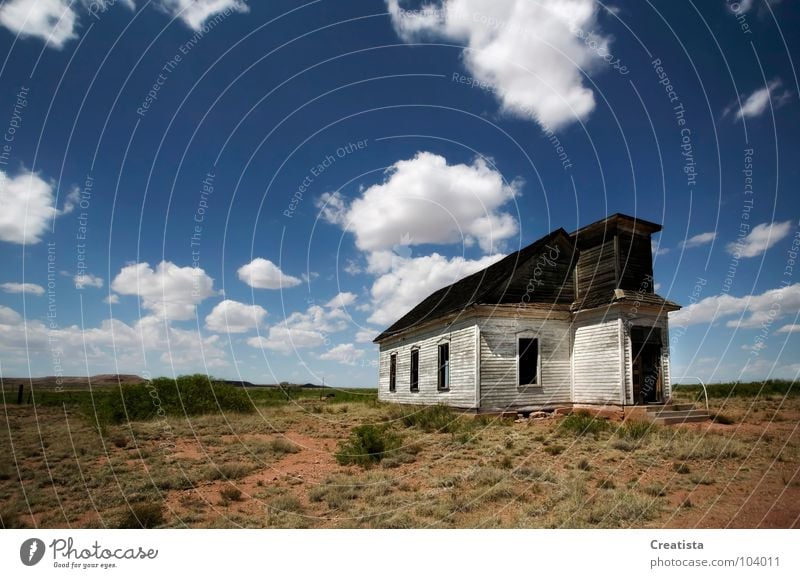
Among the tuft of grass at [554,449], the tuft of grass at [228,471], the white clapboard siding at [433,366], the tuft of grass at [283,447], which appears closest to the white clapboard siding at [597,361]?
the white clapboard siding at [433,366]

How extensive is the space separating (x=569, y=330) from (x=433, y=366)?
598 centimetres

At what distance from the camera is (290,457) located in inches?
392

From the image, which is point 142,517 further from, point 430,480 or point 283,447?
point 283,447

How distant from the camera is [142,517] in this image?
548 cm

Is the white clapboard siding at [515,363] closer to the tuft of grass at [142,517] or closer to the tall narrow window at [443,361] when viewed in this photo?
the tall narrow window at [443,361]

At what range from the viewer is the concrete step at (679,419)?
12.4 m

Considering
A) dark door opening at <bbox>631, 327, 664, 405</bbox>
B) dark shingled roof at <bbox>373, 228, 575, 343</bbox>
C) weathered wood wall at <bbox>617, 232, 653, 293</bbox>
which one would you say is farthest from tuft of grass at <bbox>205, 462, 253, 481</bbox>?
weathered wood wall at <bbox>617, 232, 653, 293</bbox>

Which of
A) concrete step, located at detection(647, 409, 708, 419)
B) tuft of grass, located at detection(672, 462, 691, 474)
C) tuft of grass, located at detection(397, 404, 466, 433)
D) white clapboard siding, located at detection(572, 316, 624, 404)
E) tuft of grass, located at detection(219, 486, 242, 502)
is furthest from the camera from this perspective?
white clapboard siding, located at detection(572, 316, 624, 404)

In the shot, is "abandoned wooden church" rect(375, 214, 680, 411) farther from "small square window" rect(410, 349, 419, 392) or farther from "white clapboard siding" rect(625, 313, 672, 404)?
"small square window" rect(410, 349, 419, 392)

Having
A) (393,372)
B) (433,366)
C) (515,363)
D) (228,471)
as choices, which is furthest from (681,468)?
(393,372)

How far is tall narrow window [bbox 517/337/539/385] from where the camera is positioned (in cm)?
1558

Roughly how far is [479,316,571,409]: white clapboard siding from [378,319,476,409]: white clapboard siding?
57 cm

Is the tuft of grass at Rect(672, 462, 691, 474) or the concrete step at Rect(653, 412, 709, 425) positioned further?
the concrete step at Rect(653, 412, 709, 425)
